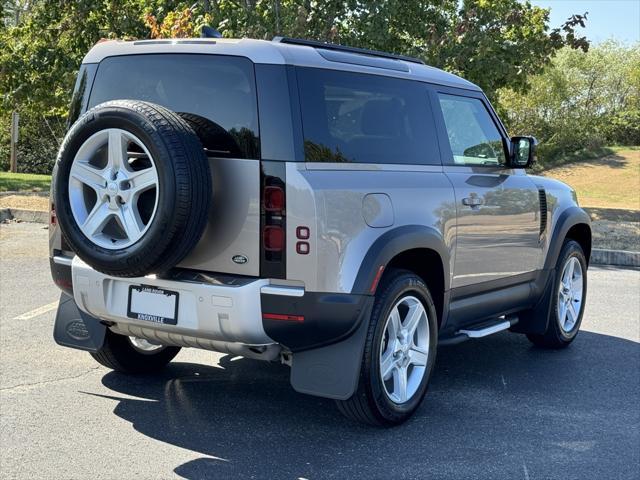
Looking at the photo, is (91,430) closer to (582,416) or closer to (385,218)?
(385,218)

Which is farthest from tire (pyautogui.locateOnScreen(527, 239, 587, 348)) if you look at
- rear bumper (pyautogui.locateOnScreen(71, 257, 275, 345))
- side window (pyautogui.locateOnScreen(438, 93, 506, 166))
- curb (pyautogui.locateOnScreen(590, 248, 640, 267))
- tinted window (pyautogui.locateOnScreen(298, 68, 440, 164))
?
curb (pyautogui.locateOnScreen(590, 248, 640, 267))

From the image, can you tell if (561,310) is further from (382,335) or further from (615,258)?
(615,258)

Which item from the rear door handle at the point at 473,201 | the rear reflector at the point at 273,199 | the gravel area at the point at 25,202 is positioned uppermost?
the rear reflector at the point at 273,199

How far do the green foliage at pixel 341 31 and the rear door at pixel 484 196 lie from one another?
8270mm

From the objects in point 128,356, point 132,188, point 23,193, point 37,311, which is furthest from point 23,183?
point 132,188

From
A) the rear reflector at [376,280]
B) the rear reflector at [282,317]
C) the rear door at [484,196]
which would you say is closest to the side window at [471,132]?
the rear door at [484,196]

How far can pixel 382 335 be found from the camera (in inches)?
172

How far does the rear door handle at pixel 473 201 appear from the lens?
202 inches

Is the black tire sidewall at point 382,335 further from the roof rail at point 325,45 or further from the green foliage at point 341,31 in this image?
the green foliage at point 341,31

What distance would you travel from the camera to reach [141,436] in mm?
4301

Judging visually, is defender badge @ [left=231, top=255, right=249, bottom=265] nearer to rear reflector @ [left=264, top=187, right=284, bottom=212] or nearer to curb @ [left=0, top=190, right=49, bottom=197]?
rear reflector @ [left=264, top=187, right=284, bottom=212]

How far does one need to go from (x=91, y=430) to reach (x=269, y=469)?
1048 millimetres

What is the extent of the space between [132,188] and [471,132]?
248 cm

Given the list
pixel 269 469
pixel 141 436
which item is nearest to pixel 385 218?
pixel 269 469
